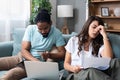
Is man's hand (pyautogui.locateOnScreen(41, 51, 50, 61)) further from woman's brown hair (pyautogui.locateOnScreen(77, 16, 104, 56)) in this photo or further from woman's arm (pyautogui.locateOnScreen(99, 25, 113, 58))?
woman's arm (pyautogui.locateOnScreen(99, 25, 113, 58))

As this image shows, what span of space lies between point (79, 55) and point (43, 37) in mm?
519

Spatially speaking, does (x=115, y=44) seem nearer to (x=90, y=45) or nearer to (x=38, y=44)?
(x=90, y=45)

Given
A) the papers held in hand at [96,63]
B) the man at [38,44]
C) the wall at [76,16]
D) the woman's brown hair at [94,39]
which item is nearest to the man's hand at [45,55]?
the man at [38,44]

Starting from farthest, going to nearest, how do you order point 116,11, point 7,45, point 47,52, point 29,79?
point 116,11
point 7,45
point 47,52
point 29,79

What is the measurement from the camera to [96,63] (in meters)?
1.78

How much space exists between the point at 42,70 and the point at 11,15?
6.42 feet

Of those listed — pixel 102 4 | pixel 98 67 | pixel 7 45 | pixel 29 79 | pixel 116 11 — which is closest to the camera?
pixel 98 67

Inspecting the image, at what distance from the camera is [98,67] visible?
1.82m

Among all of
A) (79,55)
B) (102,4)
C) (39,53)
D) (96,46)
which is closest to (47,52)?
(39,53)

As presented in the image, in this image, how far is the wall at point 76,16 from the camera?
13.6ft

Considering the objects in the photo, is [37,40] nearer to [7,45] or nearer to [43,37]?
[43,37]

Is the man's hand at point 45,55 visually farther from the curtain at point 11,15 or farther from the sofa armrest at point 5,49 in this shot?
the curtain at point 11,15

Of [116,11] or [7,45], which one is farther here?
[116,11]

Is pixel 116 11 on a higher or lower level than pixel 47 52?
higher
